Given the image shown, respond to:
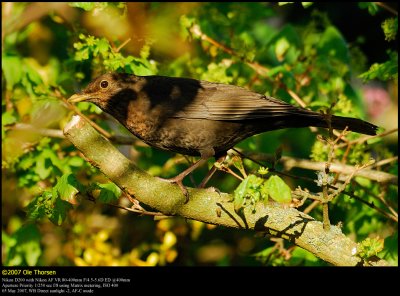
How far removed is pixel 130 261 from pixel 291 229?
225cm

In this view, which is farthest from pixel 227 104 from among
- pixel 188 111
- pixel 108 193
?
pixel 108 193

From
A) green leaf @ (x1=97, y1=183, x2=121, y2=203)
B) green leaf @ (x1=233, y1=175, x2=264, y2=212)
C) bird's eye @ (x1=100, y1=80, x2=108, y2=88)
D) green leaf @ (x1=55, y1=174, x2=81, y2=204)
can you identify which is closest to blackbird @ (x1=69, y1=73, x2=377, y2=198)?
bird's eye @ (x1=100, y1=80, x2=108, y2=88)

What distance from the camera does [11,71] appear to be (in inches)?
229

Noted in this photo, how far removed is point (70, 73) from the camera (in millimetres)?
5906

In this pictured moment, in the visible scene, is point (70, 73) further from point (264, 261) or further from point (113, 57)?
point (264, 261)

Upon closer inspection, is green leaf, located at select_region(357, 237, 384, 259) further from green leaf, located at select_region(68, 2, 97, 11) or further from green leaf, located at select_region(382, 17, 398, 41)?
green leaf, located at select_region(68, 2, 97, 11)

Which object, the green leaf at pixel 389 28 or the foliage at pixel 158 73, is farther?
the foliage at pixel 158 73

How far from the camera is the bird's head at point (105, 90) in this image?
17.0 feet

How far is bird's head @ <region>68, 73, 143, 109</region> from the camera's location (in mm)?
5172

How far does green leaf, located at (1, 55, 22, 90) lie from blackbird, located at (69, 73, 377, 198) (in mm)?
837

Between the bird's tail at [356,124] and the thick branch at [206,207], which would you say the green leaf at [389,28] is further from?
the thick branch at [206,207]

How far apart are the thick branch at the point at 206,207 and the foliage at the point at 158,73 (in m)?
0.99

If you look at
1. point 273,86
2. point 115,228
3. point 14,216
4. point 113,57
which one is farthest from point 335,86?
point 14,216

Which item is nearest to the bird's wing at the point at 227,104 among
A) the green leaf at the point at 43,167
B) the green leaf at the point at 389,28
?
the green leaf at the point at 389,28
